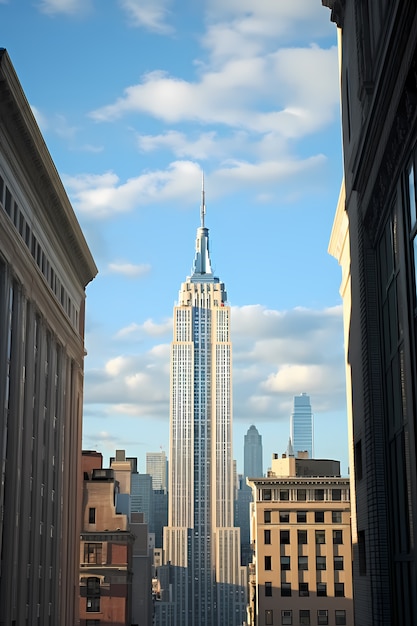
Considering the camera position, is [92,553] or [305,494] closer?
[92,553]

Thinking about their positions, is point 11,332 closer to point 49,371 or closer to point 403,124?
point 49,371

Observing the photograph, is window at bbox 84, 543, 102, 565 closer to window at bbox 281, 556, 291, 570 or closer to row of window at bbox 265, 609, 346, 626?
row of window at bbox 265, 609, 346, 626

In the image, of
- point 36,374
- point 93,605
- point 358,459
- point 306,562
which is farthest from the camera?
point 306,562

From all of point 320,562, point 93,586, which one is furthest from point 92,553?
point 320,562

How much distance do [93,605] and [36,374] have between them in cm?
5062

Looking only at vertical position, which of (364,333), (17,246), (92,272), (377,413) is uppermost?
(92,272)

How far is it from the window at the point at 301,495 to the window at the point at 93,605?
29058 mm

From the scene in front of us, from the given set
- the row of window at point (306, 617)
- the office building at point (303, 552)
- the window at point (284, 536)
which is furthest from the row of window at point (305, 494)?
the row of window at point (306, 617)

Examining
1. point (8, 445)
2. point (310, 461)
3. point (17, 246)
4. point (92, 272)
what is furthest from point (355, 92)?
point (310, 461)

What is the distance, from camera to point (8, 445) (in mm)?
52531

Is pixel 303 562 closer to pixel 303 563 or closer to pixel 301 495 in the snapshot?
pixel 303 563

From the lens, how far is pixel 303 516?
120750 millimetres

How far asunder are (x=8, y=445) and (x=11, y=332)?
19.3 feet

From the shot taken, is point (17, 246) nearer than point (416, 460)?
No
